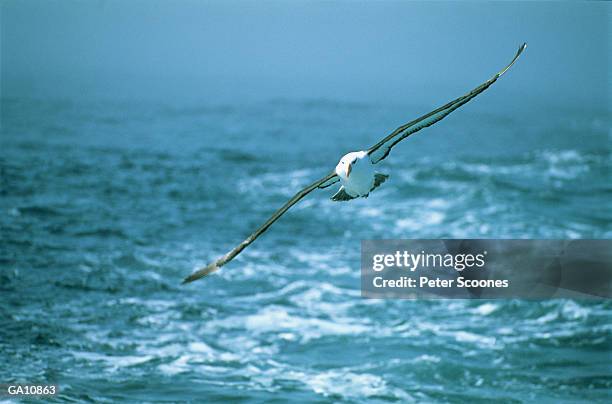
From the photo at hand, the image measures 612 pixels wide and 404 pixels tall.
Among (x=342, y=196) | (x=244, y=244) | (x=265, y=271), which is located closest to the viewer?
(x=244, y=244)

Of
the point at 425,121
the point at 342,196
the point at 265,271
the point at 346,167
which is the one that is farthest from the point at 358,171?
the point at 265,271

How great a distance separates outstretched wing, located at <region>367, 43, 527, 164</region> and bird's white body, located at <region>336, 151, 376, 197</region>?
0.15 metres

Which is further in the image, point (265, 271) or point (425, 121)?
point (265, 271)

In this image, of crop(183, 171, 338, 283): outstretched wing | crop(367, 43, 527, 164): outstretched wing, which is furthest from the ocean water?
crop(367, 43, 527, 164): outstretched wing

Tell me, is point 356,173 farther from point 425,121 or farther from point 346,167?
point 425,121

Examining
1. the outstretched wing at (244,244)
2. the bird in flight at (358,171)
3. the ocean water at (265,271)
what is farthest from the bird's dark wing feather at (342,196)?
the ocean water at (265,271)

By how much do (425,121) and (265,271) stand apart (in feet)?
34.5

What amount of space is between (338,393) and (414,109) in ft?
105

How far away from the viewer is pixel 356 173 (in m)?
8.88

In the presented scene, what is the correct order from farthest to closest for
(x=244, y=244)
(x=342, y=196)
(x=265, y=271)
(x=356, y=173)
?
(x=265, y=271) < (x=342, y=196) < (x=356, y=173) < (x=244, y=244)

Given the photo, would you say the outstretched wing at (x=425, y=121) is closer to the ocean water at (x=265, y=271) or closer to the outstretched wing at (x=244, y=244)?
the outstretched wing at (x=244, y=244)

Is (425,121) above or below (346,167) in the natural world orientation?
above

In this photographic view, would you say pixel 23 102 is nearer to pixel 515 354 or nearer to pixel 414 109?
pixel 414 109

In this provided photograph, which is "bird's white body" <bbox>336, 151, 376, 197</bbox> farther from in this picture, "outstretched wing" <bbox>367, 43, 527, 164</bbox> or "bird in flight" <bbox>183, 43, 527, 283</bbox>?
"outstretched wing" <bbox>367, 43, 527, 164</bbox>
